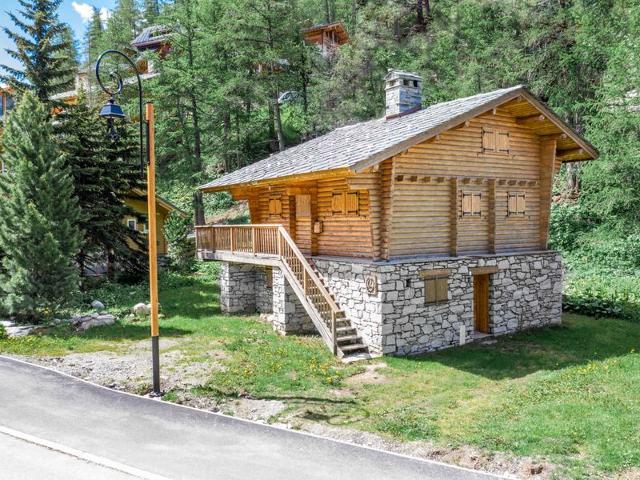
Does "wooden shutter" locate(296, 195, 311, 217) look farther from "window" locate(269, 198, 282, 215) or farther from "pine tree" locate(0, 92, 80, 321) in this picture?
"pine tree" locate(0, 92, 80, 321)

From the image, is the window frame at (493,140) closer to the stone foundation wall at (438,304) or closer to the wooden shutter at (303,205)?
the stone foundation wall at (438,304)

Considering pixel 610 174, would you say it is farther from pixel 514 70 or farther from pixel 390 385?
pixel 390 385

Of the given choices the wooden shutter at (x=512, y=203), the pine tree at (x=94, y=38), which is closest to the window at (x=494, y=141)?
the wooden shutter at (x=512, y=203)

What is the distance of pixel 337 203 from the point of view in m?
17.6

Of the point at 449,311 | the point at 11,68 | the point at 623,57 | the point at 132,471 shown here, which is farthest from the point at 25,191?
the point at 623,57

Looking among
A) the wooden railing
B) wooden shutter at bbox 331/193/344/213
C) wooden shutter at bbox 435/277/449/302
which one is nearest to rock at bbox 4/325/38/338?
the wooden railing

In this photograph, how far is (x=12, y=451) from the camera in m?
8.48

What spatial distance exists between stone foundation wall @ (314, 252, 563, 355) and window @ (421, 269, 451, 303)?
0.17 meters

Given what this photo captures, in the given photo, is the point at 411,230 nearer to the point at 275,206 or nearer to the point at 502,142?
the point at 502,142

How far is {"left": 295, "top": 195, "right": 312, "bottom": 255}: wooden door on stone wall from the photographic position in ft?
62.1

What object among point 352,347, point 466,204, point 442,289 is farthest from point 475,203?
point 352,347

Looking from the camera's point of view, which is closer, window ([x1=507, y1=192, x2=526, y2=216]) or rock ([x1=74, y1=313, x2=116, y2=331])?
rock ([x1=74, y1=313, x2=116, y2=331])

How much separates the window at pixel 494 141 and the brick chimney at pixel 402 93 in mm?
3398

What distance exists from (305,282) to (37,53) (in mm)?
18915
